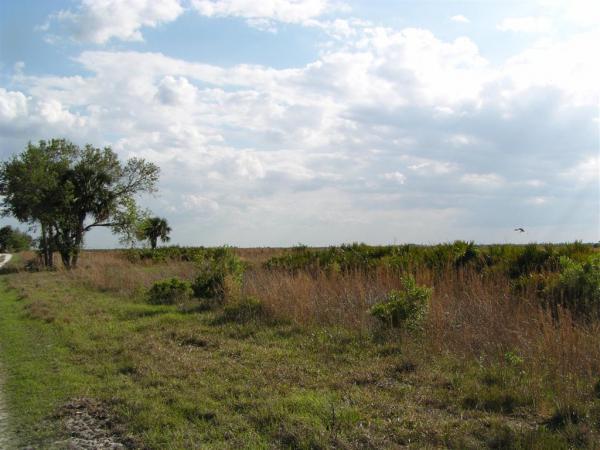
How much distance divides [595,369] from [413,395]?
243 cm

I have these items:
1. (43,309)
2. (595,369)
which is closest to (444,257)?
(595,369)

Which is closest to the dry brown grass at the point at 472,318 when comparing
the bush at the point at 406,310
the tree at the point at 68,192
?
the bush at the point at 406,310

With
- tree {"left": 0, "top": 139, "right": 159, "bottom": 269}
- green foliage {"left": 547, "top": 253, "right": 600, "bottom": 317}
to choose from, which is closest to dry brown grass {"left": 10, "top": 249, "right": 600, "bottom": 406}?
green foliage {"left": 547, "top": 253, "right": 600, "bottom": 317}

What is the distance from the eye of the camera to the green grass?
5121 millimetres

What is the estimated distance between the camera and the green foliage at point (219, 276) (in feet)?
45.6

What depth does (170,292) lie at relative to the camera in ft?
49.6

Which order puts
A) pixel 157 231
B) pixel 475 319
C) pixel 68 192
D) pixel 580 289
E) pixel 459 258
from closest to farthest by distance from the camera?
pixel 475 319 < pixel 580 289 < pixel 459 258 < pixel 68 192 < pixel 157 231

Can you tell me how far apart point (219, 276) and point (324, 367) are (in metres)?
7.54

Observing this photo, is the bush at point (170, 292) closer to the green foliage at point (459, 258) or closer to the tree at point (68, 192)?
the green foliage at point (459, 258)

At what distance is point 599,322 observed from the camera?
8359mm

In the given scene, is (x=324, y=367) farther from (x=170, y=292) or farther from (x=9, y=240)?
(x=9, y=240)

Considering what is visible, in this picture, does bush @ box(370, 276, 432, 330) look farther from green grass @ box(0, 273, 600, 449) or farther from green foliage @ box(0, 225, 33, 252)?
green foliage @ box(0, 225, 33, 252)

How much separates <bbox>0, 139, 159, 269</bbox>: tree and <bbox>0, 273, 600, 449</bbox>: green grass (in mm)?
24609

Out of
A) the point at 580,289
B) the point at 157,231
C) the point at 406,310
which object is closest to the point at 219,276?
the point at 406,310
